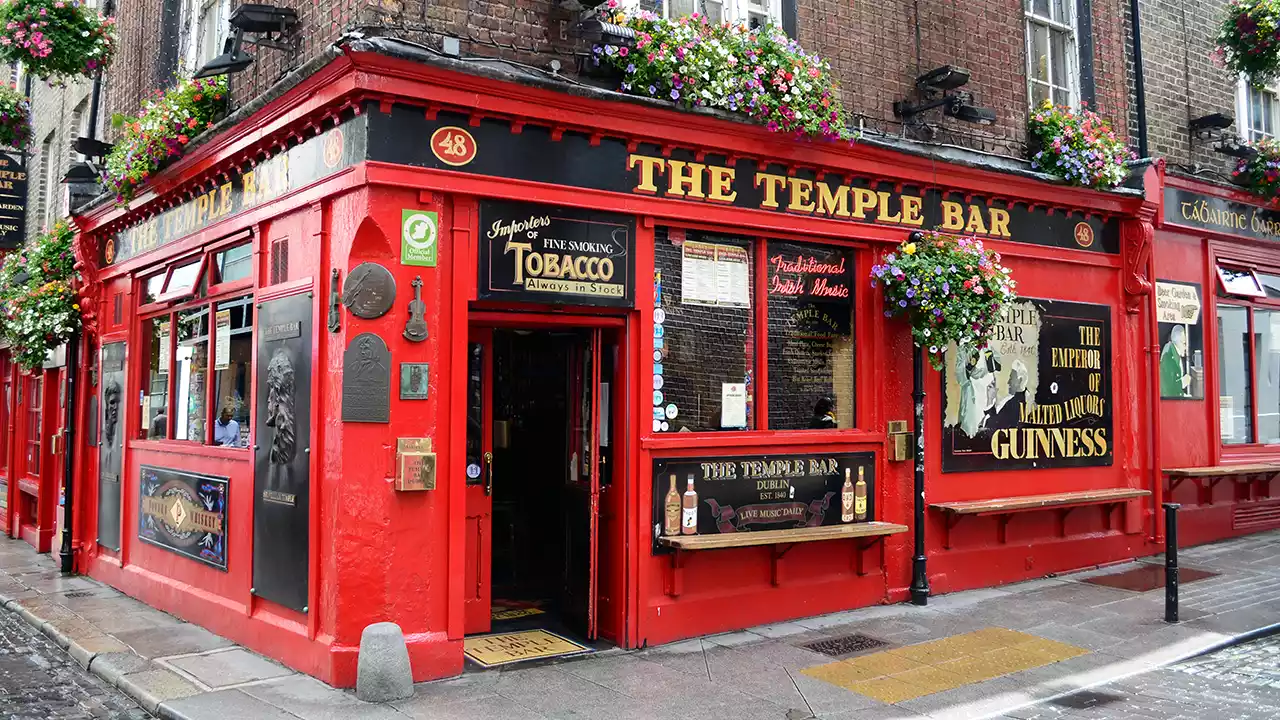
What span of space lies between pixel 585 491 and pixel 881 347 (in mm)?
3211

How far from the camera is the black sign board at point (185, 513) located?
8.55 metres

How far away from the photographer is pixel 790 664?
7223 millimetres

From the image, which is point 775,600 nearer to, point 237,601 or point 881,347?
point 881,347

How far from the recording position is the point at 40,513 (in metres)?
13.6

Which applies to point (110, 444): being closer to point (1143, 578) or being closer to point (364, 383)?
point (364, 383)

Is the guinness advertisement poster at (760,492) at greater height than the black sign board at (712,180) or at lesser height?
lesser

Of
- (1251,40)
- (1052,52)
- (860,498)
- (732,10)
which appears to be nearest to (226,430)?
(860,498)

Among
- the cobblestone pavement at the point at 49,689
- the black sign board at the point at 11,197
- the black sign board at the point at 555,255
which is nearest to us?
the cobblestone pavement at the point at 49,689

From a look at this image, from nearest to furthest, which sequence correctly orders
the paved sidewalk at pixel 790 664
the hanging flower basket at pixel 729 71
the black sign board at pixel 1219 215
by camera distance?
the paved sidewalk at pixel 790 664, the hanging flower basket at pixel 729 71, the black sign board at pixel 1219 215

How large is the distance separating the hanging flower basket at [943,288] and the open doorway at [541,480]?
2.81m

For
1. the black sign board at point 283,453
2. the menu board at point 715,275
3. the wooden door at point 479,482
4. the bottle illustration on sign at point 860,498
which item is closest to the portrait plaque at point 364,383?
the black sign board at point 283,453

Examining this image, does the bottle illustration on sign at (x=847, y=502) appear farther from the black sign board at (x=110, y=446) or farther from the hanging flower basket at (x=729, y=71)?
the black sign board at (x=110, y=446)

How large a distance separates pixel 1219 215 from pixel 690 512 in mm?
8826

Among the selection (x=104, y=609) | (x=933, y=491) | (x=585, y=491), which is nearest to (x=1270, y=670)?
(x=933, y=491)
